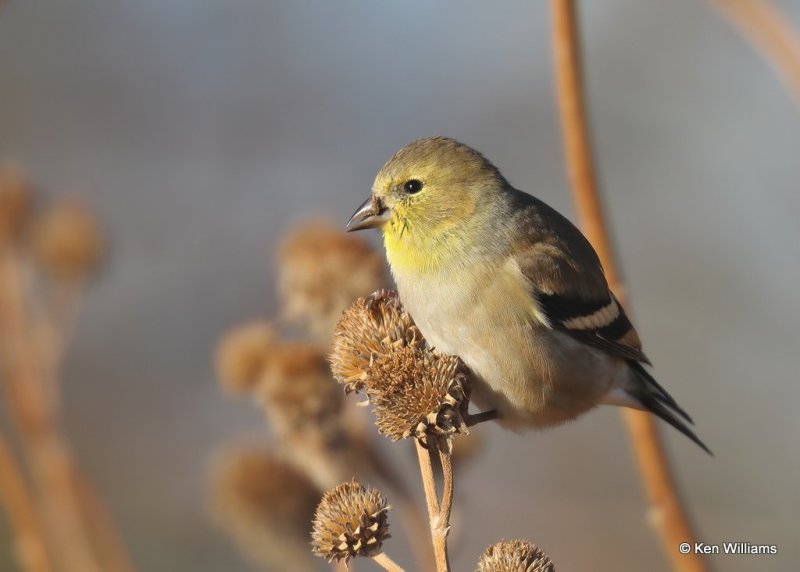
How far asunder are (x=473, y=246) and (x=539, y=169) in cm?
556

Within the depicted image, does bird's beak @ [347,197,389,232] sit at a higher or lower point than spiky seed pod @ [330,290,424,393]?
higher

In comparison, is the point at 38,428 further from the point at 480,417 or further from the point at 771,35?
the point at 771,35

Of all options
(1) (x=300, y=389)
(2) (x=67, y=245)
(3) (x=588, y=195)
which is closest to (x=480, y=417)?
(3) (x=588, y=195)

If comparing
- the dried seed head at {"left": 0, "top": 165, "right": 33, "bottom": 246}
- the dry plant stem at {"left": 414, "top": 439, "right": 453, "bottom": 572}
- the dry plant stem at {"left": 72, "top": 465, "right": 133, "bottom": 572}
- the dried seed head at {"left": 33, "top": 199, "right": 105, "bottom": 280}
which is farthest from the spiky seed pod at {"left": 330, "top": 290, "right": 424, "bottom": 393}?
the dried seed head at {"left": 33, "top": 199, "right": 105, "bottom": 280}

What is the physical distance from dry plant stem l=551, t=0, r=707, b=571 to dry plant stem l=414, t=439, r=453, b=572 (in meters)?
0.73

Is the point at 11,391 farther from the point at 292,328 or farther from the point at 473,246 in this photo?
the point at 473,246

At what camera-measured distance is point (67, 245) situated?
3908mm

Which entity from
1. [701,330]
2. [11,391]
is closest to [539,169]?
[701,330]

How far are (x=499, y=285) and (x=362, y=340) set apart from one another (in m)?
0.65

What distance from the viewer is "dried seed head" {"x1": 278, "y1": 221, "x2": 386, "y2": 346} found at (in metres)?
3.18

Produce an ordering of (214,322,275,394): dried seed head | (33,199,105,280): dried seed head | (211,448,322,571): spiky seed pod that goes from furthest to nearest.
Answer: (33,199,105,280): dried seed head
(211,448,322,571): spiky seed pod
(214,322,275,394): dried seed head

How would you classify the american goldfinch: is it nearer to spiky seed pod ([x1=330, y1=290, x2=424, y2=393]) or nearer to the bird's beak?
the bird's beak

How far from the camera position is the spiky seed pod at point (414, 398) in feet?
6.73

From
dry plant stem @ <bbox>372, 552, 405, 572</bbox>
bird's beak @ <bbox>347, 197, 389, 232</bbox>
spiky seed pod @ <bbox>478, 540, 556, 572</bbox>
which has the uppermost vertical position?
bird's beak @ <bbox>347, 197, 389, 232</bbox>
